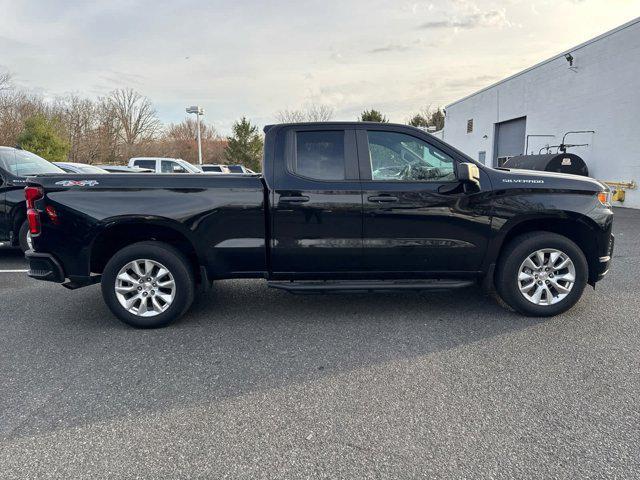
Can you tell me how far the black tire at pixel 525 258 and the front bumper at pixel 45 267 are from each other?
4329mm

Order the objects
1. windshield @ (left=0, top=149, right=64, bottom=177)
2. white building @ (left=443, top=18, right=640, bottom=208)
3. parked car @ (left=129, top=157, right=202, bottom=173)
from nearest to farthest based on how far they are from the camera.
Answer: windshield @ (left=0, top=149, right=64, bottom=177), white building @ (left=443, top=18, right=640, bottom=208), parked car @ (left=129, top=157, right=202, bottom=173)

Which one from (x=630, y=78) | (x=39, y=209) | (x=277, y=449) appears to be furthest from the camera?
(x=630, y=78)

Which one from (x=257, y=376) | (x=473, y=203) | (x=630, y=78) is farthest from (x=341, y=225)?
(x=630, y=78)

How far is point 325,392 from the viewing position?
2.93m

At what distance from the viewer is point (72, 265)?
406 centimetres

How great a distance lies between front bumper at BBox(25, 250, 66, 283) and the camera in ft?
13.2

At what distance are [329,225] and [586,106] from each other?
16390 mm

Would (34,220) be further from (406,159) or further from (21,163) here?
(21,163)

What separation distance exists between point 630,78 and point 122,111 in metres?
43.1

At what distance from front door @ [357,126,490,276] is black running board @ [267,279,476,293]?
12 centimetres

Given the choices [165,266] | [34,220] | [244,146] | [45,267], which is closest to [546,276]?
[165,266]

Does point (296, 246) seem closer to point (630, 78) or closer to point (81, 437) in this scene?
point (81, 437)

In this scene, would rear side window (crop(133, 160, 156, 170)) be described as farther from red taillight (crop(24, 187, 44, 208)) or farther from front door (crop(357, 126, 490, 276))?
front door (crop(357, 126, 490, 276))

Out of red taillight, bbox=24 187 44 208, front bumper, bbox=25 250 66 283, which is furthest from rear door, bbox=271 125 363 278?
red taillight, bbox=24 187 44 208
